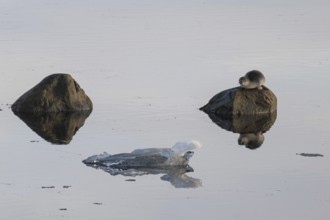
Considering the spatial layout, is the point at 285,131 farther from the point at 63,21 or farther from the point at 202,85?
the point at 63,21

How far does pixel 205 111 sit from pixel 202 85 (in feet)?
6.75

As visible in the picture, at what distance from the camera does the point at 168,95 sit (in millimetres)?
24062

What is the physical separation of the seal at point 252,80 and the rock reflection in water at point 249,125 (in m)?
0.62

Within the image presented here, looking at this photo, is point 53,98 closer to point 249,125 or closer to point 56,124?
point 56,124

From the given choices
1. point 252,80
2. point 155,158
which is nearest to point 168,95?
point 252,80

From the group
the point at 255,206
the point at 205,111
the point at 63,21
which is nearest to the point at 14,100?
the point at 205,111

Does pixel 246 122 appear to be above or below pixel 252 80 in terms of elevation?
below

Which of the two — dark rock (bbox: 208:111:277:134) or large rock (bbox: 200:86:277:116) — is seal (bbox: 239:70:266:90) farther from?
dark rock (bbox: 208:111:277:134)

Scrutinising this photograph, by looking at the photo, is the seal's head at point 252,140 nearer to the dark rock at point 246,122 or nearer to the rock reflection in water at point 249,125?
the rock reflection in water at point 249,125

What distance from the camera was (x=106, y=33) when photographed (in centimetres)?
3228

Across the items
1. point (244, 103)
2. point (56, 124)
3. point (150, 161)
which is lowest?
point (150, 161)

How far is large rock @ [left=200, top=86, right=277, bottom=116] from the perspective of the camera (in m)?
22.8

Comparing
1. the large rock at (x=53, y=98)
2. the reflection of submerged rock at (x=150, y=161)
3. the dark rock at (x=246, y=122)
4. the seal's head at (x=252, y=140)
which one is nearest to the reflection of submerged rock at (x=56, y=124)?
the large rock at (x=53, y=98)

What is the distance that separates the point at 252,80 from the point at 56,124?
359 centimetres
